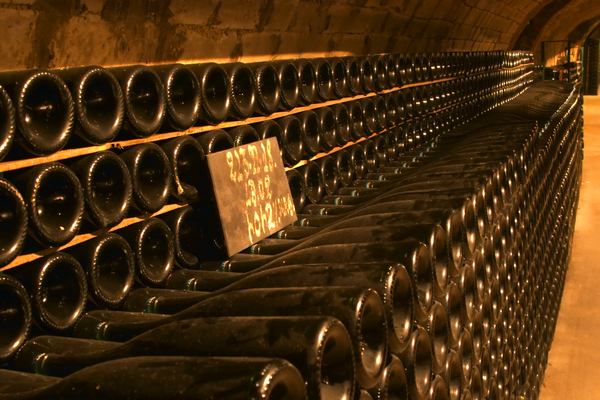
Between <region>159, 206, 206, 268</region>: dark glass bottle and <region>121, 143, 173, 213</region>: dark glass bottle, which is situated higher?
<region>121, 143, 173, 213</region>: dark glass bottle

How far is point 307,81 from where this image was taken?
3.28 metres

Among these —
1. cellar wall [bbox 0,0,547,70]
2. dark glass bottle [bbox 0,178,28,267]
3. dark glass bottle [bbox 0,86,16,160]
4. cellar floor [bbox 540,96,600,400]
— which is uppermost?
cellar wall [bbox 0,0,547,70]

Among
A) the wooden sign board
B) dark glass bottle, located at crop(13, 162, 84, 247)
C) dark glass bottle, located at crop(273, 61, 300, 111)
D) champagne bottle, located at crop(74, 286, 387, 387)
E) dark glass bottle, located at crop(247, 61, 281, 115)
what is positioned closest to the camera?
champagne bottle, located at crop(74, 286, 387, 387)

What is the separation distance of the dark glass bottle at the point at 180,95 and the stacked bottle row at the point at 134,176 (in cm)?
7

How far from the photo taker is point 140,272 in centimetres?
202

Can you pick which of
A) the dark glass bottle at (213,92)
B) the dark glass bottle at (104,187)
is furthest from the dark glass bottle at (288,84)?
the dark glass bottle at (104,187)

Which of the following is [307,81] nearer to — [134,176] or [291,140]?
[291,140]

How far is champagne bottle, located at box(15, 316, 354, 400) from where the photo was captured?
969mm

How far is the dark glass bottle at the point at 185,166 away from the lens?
216 cm

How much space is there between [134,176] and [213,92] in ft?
2.32

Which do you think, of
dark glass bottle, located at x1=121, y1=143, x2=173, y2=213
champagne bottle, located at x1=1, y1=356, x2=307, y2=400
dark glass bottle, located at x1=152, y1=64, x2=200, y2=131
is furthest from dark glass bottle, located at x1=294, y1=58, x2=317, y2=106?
champagne bottle, located at x1=1, y1=356, x2=307, y2=400

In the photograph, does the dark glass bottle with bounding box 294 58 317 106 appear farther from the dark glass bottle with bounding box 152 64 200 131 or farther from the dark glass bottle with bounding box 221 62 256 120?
the dark glass bottle with bounding box 152 64 200 131

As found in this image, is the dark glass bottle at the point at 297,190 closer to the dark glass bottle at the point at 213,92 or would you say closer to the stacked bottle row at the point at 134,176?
the stacked bottle row at the point at 134,176

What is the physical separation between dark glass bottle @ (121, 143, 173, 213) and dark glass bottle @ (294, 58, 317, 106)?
1245 millimetres
